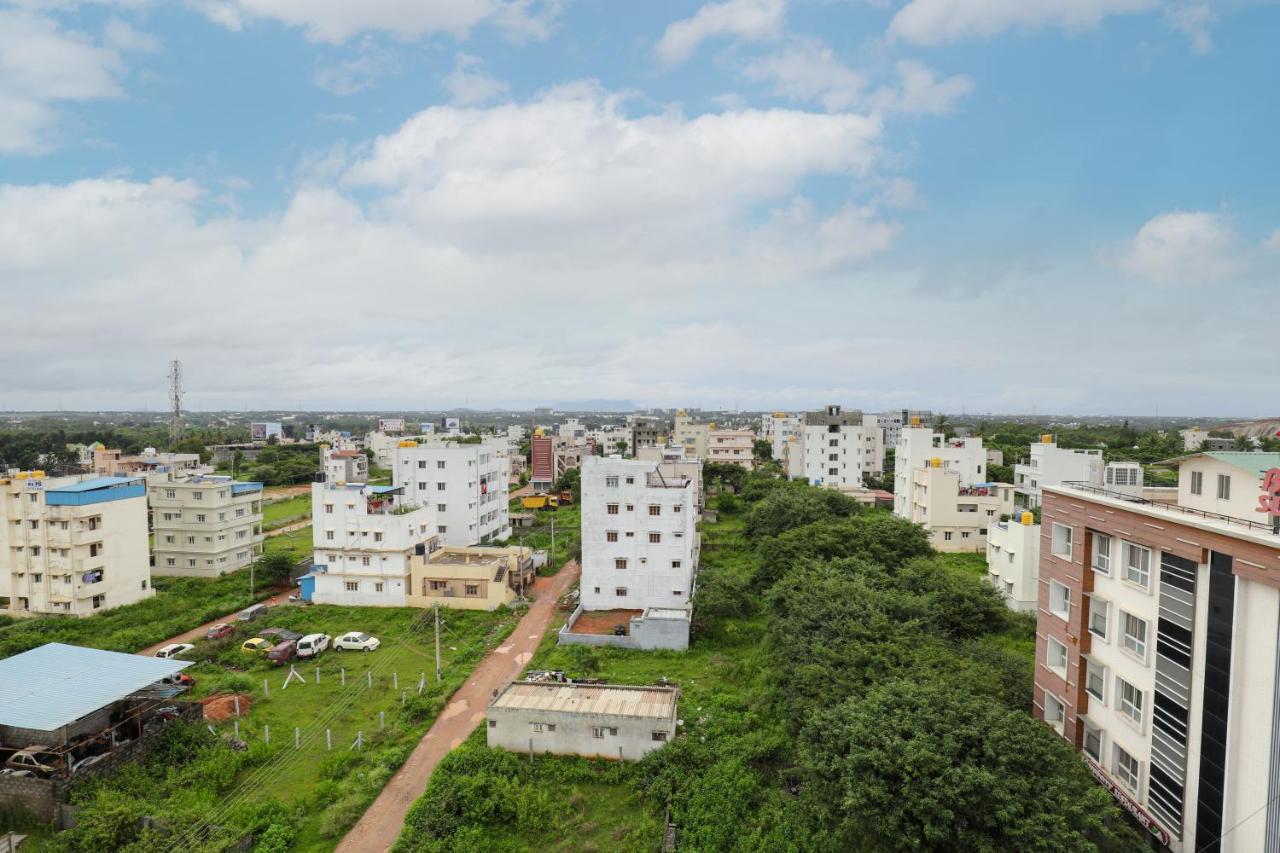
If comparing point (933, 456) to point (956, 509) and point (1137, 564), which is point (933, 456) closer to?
point (956, 509)

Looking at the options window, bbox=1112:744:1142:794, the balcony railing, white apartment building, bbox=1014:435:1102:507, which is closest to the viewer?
the balcony railing

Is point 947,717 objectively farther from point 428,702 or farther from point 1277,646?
point 428,702

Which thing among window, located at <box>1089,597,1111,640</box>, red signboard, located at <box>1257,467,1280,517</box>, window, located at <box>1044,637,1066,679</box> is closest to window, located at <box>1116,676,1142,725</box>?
window, located at <box>1089,597,1111,640</box>

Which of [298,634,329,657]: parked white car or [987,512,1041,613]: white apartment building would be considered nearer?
[298,634,329,657]: parked white car

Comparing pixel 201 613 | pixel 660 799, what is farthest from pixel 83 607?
pixel 660 799

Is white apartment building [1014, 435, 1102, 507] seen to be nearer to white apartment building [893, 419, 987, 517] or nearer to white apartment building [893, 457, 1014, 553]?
white apartment building [893, 457, 1014, 553]
